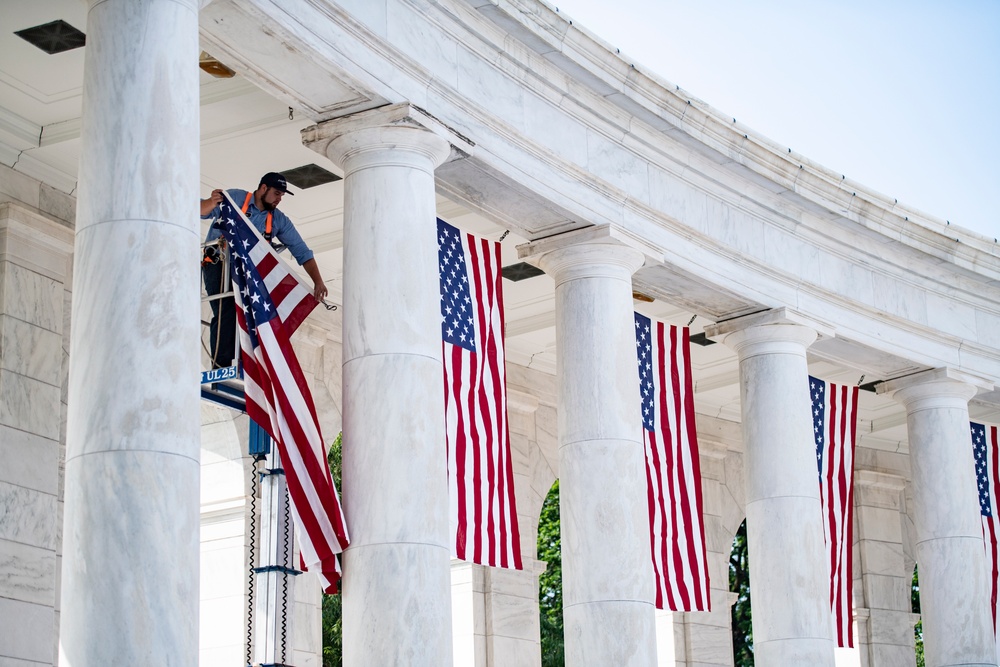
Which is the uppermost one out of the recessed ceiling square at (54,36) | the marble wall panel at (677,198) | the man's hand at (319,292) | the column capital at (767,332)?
the recessed ceiling square at (54,36)

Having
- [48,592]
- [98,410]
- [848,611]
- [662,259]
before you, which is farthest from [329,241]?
[98,410]

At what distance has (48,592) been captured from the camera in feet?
127

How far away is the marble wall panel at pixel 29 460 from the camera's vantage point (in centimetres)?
3853

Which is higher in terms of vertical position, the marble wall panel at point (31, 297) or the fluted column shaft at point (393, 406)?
the marble wall panel at point (31, 297)

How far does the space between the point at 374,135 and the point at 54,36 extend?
25.4 feet

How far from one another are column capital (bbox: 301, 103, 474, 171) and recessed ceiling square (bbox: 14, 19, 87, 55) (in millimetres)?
5782

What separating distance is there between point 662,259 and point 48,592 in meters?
18.2

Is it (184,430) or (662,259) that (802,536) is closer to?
(662,259)

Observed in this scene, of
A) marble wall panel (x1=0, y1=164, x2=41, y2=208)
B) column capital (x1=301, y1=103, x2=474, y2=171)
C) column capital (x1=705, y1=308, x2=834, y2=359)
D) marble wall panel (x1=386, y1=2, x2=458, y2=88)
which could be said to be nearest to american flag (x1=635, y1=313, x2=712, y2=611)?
column capital (x1=705, y1=308, x2=834, y2=359)

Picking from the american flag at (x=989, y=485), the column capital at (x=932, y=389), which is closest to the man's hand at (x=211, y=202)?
the column capital at (x=932, y=389)

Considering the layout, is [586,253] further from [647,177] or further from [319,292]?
[319,292]

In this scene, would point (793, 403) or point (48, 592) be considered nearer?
point (48, 592)

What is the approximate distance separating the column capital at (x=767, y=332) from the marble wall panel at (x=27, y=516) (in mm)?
19802

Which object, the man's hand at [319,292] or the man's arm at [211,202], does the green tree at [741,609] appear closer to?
the man's hand at [319,292]
